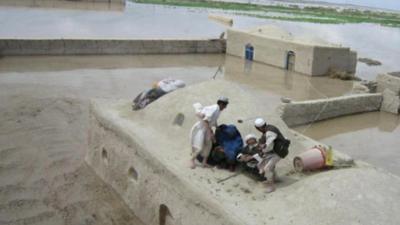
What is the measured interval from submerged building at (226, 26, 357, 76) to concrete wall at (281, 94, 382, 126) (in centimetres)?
537

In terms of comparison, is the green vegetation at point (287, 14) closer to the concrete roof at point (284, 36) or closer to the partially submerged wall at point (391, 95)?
the concrete roof at point (284, 36)

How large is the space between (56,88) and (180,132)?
8821 millimetres

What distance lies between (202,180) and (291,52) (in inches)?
658

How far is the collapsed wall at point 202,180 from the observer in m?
5.27

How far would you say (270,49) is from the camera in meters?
22.9

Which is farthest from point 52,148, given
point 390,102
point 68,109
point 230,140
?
point 390,102

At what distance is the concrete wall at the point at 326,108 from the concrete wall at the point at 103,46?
11.0 metres

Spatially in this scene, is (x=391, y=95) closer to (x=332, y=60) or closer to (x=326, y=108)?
(x=326, y=108)

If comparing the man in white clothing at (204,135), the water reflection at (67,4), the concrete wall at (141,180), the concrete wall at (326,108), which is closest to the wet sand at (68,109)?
the concrete wall at (141,180)

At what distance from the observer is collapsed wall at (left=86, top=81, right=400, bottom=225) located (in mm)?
5273

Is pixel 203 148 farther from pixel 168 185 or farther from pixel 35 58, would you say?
pixel 35 58

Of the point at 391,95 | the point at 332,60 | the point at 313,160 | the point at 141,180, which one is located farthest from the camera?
the point at 332,60

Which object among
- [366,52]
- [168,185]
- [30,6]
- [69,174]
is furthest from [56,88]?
[30,6]

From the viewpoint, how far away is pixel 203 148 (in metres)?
6.46
